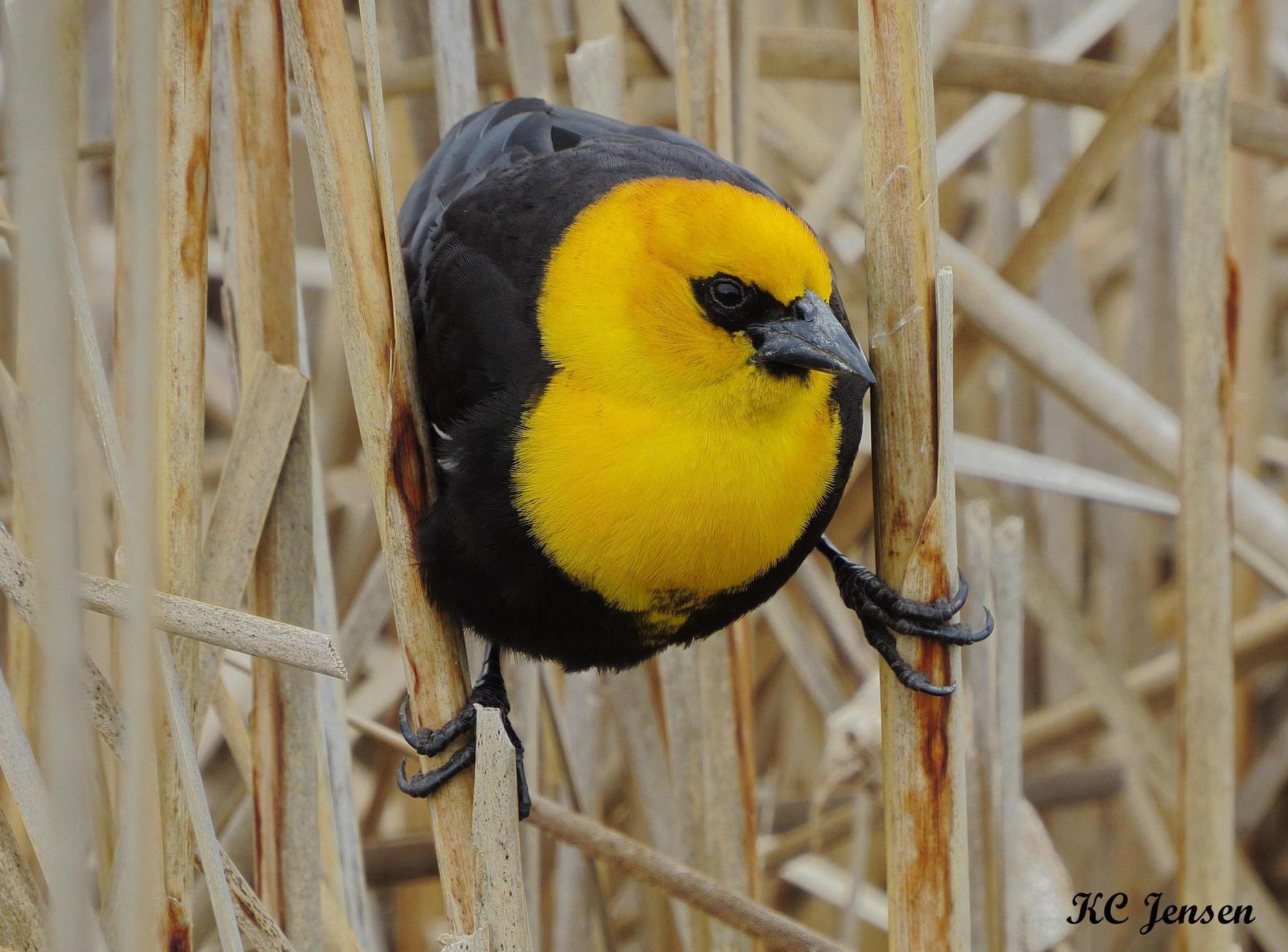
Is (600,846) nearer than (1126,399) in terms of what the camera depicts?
Yes

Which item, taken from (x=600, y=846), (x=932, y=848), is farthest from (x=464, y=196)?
(x=932, y=848)

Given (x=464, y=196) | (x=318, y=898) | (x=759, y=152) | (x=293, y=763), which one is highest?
(x=759, y=152)

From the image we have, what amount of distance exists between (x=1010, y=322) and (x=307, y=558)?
1123mm

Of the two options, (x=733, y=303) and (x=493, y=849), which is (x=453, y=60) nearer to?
(x=733, y=303)

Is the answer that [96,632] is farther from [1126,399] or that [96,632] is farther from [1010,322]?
[1126,399]

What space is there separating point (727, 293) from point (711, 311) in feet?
0.08

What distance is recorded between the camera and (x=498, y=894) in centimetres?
114

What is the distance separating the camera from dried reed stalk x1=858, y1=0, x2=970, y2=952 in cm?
121

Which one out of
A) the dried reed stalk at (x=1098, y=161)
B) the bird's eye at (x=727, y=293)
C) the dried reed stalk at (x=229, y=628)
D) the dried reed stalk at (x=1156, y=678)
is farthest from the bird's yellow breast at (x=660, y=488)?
the dried reed stalk at (x=1156, y=678)

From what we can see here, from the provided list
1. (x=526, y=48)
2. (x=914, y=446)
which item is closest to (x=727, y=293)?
(x=914, y=446)

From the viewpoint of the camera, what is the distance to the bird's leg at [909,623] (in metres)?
1.29

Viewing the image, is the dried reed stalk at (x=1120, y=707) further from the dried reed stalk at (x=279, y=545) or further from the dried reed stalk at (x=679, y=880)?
the dried reed stalk at (x=279, y=545)

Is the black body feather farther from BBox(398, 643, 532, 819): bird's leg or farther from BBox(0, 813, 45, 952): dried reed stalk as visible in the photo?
BBox(0, 813, 45, 952): dried reed stalk
